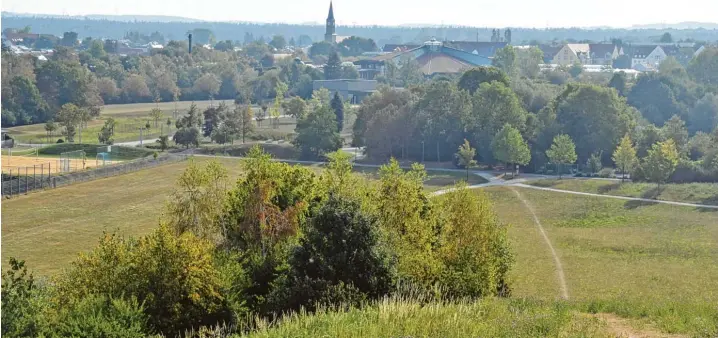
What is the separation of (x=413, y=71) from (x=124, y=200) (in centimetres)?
5608

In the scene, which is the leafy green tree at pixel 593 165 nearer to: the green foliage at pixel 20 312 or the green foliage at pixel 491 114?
the green foliage at pixel 491 114

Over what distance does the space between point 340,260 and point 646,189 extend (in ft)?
91.8

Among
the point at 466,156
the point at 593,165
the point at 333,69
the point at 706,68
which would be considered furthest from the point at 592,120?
the point at 333,69

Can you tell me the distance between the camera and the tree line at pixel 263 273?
14961mm

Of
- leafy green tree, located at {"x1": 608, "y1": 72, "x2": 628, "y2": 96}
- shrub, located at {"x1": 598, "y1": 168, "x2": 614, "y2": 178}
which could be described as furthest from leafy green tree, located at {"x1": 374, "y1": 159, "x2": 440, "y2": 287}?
leafy green tree, located at {"x1": 608, "y1": 72, "x2": 628, "y2": 96}

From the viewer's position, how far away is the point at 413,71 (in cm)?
9069

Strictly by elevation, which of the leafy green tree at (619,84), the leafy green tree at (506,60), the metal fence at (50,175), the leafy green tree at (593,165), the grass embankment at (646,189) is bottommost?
the metal fence at (50,175)

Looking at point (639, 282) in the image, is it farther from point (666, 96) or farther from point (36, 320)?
point (666, 96)

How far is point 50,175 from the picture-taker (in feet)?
131

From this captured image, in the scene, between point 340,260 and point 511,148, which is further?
point 511,148

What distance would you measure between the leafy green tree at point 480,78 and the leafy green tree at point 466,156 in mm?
9500

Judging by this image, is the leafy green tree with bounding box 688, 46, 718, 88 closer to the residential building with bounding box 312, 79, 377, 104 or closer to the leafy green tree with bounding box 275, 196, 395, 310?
the residential building with bounding box 312, 79, 377, 104

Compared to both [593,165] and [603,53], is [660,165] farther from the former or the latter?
[603,53]

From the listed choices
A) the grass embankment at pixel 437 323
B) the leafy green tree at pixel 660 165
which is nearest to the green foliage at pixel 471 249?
the grass embankment at pixel 437 323
